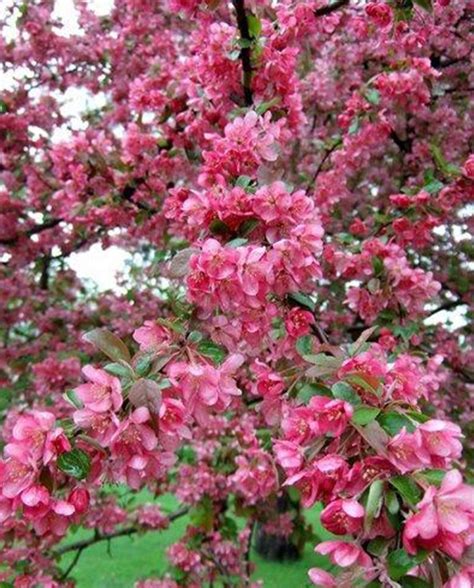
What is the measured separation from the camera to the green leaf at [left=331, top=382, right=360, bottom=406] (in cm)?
119

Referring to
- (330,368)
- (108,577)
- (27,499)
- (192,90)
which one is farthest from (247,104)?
(108,577)

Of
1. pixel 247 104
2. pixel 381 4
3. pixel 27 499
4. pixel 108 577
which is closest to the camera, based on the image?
pixel 27 499

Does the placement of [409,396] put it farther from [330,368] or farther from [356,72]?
[356,72]

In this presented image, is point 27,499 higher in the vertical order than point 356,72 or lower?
higher

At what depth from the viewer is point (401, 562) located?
3.22 ft

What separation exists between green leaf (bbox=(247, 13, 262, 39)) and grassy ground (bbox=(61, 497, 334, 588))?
5.64 meters

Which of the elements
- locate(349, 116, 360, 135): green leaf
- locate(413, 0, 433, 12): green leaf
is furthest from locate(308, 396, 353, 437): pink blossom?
locate(349, 116, 360, 135): green leaf

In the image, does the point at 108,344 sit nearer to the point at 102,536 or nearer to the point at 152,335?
the point at 152,335

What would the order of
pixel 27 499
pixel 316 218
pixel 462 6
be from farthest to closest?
1. pixel 462 6
2. pixel 316 218
3. pixel 27 499

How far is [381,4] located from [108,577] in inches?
269

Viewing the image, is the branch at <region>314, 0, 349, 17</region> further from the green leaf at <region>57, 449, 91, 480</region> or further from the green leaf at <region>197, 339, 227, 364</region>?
the green leaf at <region>57, 449, 91, 480</region>

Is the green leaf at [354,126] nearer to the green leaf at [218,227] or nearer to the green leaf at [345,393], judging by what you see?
the green leaf at [218,227]

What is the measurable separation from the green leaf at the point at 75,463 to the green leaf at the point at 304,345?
20.2 inches

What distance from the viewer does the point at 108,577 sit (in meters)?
7.57
